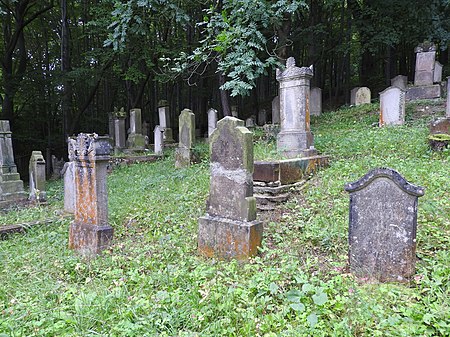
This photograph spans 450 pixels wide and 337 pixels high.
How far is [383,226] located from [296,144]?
435 cm

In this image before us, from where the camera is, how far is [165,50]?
14.5 meters

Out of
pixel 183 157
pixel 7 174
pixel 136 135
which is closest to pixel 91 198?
pixel 7 174

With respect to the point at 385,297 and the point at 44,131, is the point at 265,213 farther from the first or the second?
the point at 44,131

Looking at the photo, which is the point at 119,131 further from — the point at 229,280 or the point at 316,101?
the point at 229,280

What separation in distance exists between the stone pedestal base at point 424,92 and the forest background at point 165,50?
2142mm

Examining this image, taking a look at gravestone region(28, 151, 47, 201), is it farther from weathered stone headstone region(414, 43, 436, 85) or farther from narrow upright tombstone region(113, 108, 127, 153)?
weathered stone headstone region(414, 43, 436, 85)

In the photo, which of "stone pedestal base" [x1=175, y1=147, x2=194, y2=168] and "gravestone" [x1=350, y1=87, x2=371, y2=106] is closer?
"stone pedestal base" [x1=175, y1=147, x2=194, y2=168]

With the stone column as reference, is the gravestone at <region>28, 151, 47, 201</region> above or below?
below

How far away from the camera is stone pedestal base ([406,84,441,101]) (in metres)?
13.4

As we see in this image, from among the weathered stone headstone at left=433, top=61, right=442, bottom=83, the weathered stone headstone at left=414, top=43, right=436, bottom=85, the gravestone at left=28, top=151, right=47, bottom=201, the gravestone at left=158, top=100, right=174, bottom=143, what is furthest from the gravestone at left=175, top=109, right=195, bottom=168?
the weathered stone headstone at left=433, top=61, right=442, bottom=83

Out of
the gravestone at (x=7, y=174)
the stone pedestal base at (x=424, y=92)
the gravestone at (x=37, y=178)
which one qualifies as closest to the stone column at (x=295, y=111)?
the gravestone at (x=37, y=178)

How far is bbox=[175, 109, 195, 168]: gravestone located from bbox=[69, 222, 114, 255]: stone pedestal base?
5667 mm

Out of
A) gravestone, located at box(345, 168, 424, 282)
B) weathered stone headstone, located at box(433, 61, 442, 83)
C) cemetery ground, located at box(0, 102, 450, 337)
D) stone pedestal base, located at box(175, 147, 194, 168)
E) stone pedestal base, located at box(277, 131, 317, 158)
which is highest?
weathered stone headstone, located at box(433, 61, 442, 83)

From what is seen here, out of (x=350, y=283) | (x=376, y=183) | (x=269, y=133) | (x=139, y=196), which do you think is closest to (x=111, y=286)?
(x=350, y=283)
